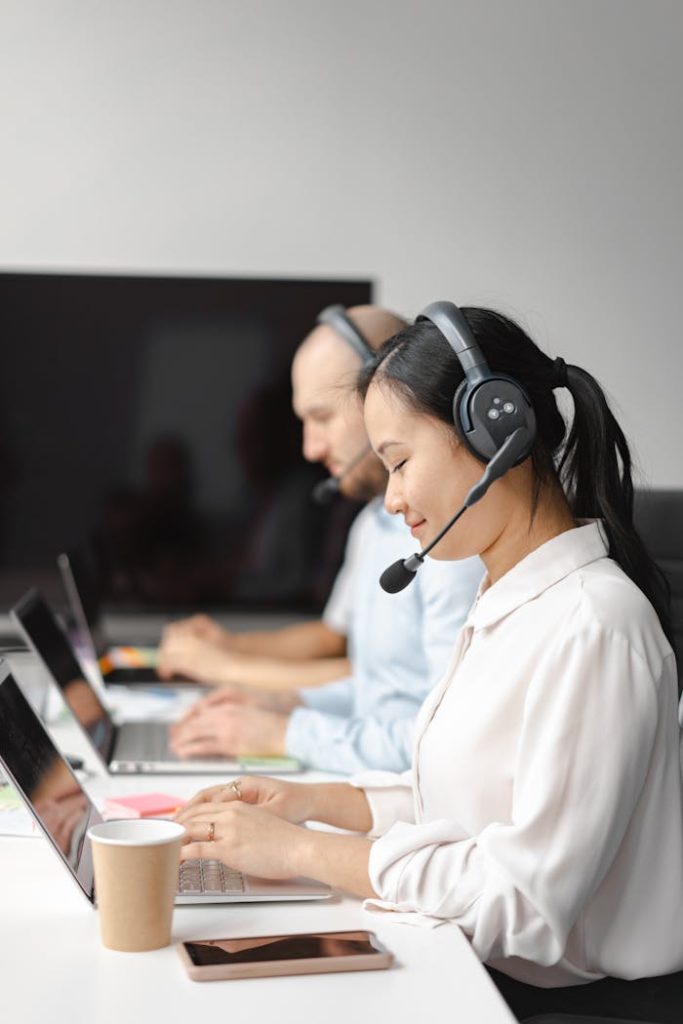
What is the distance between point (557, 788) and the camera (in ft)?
3.52

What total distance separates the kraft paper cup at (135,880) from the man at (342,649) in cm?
73

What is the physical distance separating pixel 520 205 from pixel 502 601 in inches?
91.5

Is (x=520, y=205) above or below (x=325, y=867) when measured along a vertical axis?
above

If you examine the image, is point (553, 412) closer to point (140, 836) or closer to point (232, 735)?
point (140, 836)

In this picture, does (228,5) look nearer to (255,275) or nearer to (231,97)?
(231,97)

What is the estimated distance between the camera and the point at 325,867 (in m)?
1.17

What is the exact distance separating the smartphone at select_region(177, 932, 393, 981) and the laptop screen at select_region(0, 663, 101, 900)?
17 centimetres

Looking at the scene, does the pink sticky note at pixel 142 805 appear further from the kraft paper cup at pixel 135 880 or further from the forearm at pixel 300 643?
the forearm at pixel 300 643

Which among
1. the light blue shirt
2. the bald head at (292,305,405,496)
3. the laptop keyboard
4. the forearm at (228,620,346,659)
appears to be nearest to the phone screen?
the laptop keyboard

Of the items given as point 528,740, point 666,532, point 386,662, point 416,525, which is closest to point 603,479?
point 416,525

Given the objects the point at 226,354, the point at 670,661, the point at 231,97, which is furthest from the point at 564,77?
the point at 670,661

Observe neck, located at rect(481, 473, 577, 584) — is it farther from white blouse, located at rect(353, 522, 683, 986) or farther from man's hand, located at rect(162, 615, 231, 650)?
man's hand, located at rect(162, 615, 231, 650)

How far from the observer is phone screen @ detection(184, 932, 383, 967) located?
1.00m

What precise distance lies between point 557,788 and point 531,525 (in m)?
0.31
